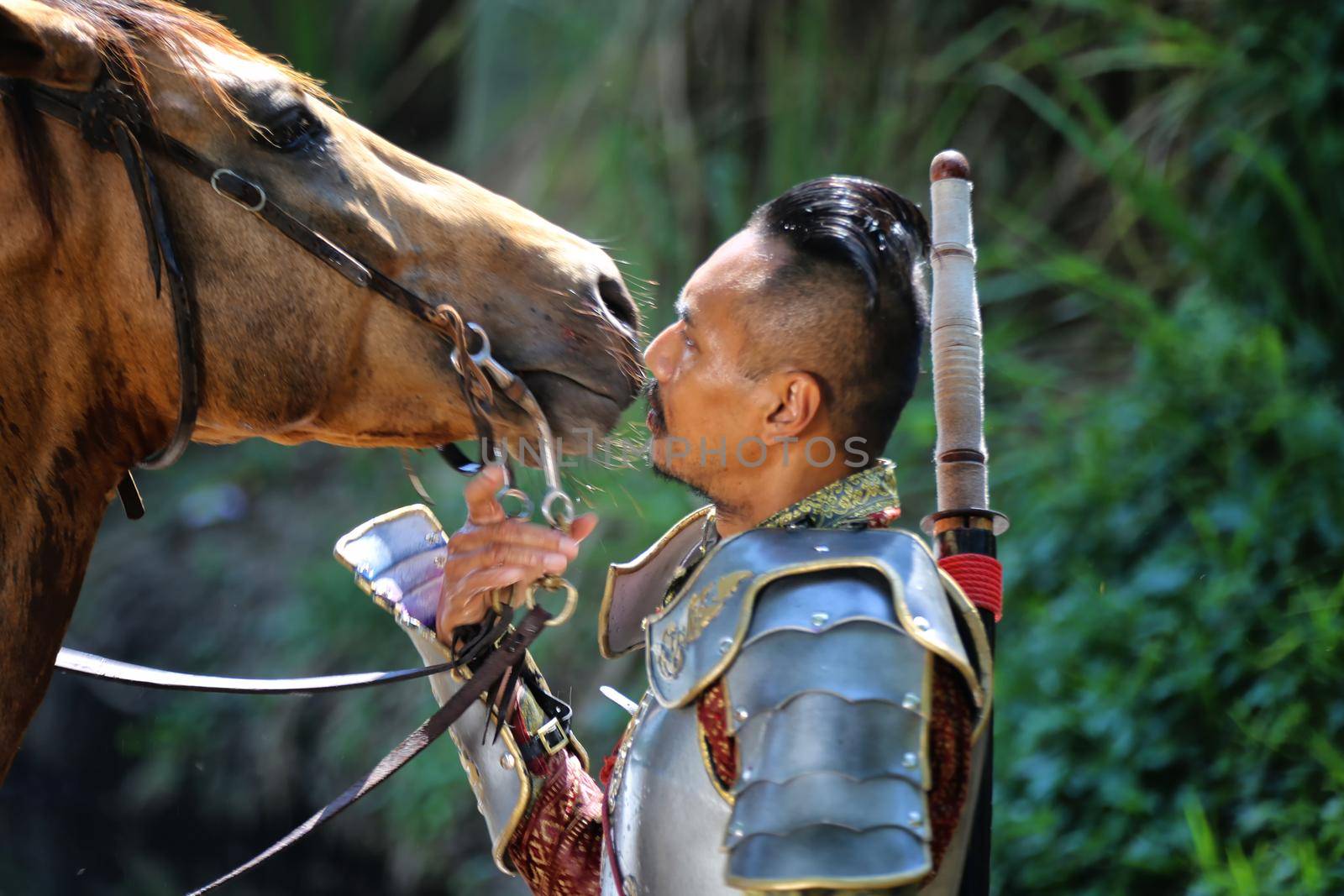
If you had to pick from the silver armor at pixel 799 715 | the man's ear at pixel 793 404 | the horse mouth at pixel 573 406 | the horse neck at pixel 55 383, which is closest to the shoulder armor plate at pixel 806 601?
the silver armor at pixel 799 715

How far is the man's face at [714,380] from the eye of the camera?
1.51m

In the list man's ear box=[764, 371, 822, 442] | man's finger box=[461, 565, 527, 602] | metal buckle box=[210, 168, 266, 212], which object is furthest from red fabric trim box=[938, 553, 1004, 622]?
metal buckle box=[210, 168, 266, 212]

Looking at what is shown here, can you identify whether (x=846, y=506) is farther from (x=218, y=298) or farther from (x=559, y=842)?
(x=218, y=298)

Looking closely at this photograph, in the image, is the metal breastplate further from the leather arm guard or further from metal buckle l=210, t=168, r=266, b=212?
metal buckle l=210, t=168, r=266, b=212

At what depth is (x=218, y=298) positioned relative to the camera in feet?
5.44

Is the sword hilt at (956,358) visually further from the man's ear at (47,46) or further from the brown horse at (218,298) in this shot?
the man's ear at (47,46)

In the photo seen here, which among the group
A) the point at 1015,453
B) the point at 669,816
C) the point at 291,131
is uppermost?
the point at 1015,453

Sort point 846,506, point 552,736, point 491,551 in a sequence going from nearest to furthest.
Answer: point 846,506 → point 491,551 → point 552,736

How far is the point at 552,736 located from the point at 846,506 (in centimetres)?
59

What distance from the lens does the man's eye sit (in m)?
1.69

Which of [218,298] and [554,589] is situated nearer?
[554,589]

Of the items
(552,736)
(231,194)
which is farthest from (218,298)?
(552,736)

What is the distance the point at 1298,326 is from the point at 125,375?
3.08 m

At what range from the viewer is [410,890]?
4.46m
